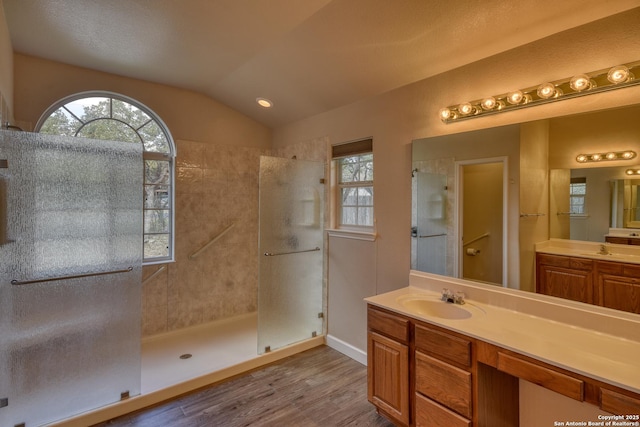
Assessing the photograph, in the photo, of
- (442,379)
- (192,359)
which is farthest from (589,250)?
(192,359)

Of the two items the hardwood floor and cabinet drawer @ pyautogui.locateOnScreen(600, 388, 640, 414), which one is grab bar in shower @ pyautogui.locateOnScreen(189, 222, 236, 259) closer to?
the hardwood floor

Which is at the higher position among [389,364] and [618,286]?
[618,286]

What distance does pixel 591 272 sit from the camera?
1.67 metres

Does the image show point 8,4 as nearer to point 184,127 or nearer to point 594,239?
point 184,127

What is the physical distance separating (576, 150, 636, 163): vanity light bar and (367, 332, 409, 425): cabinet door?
1489 mm

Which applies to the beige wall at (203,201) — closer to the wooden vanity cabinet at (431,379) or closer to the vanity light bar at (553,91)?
the vanity light bar at (553,91)

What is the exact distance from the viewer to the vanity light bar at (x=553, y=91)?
147 cm

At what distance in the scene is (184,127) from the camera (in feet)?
11.0

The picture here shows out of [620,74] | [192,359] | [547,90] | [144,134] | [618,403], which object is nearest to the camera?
[618,403]

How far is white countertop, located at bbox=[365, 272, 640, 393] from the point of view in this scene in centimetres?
124

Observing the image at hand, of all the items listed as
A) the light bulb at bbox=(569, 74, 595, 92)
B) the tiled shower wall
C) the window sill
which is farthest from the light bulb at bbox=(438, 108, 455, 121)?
the tiled shower wall

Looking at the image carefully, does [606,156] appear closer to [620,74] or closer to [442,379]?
[620,74]

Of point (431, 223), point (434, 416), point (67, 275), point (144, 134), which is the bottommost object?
point (434, 416)

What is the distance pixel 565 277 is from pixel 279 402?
211 centimetres
